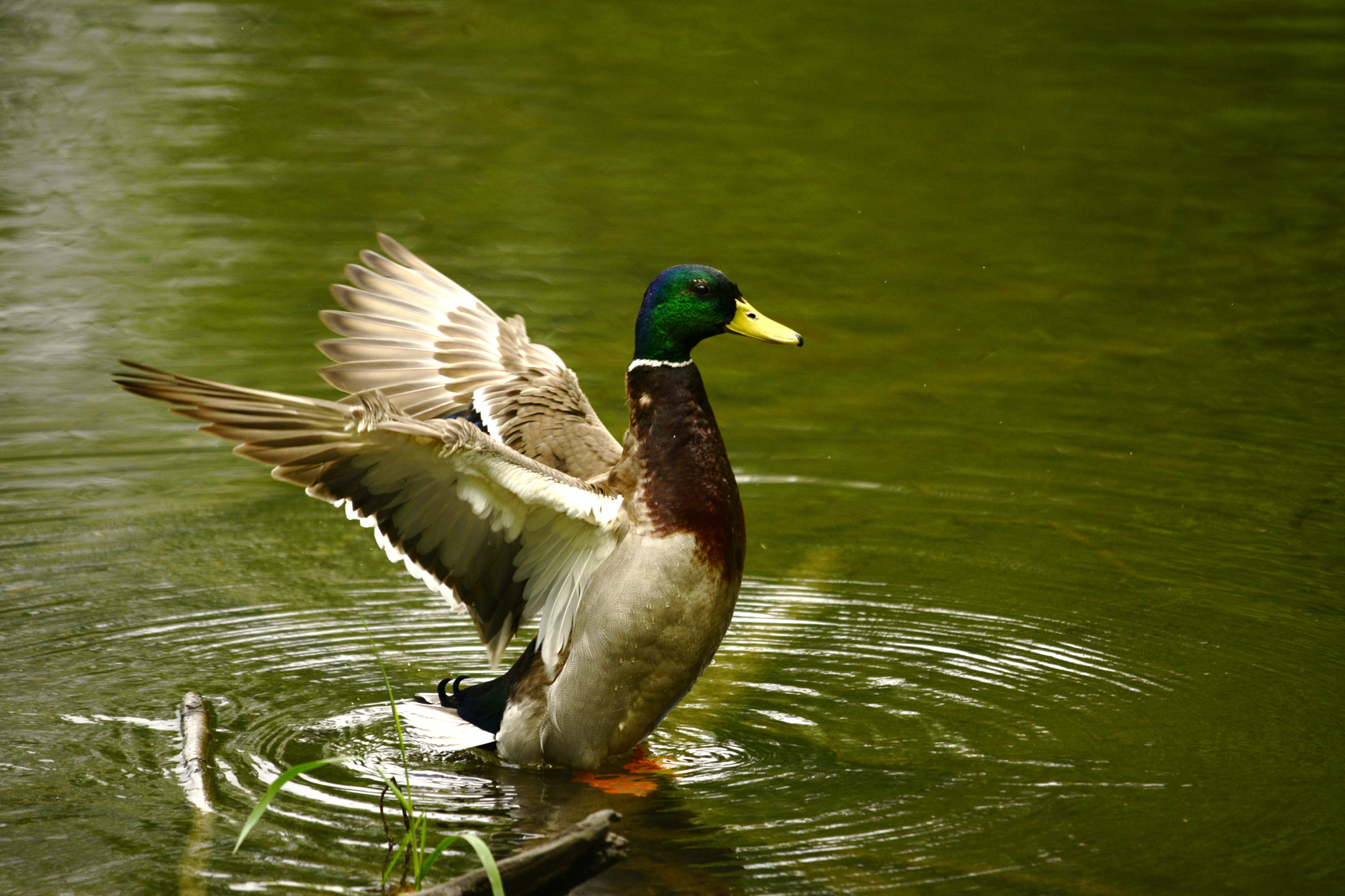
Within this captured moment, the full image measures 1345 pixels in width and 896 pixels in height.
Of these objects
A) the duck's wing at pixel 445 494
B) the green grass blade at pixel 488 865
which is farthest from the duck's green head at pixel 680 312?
the green grass blade at pixel 488 865

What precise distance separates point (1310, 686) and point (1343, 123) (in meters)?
9.28

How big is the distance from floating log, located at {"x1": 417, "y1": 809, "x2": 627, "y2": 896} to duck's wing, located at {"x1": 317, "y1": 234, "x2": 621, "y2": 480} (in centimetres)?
177

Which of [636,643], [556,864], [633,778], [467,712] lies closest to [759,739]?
[633,778]

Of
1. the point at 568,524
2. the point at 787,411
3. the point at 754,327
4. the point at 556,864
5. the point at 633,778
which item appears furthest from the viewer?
the point at 787,411

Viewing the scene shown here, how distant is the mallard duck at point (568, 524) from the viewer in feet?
15.0

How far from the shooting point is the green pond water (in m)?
4.71

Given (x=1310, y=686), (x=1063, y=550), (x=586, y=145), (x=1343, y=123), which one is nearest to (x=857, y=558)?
(x=1063, y=550)

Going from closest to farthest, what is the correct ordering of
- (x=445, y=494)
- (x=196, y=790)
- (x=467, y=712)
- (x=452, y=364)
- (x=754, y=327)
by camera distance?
(x=196, y=790), (x=445, y=494), (x=754, y=327), (x=467, y=712), (x=452, y=364)

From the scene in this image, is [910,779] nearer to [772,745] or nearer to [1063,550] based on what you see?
[772,745]

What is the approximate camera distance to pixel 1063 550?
6844mm

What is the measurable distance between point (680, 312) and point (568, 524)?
2.42 ft

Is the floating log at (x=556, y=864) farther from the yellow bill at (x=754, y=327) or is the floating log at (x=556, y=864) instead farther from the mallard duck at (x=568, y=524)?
the yellow bill at (x=754, y=327)

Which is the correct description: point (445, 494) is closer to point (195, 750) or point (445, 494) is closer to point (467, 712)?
point (467, 712)

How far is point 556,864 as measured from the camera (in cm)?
391
